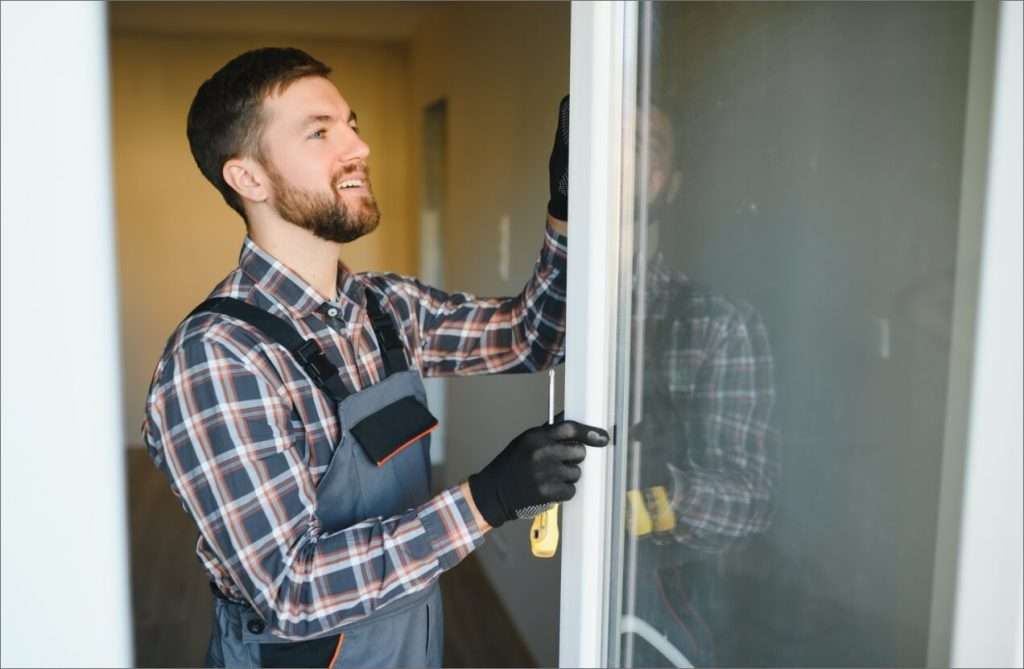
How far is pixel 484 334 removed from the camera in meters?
1.53

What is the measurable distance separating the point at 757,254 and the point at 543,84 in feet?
4.84

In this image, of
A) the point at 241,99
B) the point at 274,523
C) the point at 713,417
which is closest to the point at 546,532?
the point at 713,417

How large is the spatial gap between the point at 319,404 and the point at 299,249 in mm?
297

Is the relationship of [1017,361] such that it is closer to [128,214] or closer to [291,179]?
[291,179]

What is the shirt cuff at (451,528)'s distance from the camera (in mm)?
1063

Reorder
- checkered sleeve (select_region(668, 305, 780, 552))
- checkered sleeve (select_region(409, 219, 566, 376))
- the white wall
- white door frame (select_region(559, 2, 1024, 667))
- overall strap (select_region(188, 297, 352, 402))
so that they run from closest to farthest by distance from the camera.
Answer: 1. the white wall
2. white door frame (select_region(559, 2, 1024, 667))
3. checkered sleeve (select_region(668, 305, 780, 552))
4. overall strap (select_region(188, 297, 352, 402))
5. checkered sleeve (select_region(409, 219, 566, 376))

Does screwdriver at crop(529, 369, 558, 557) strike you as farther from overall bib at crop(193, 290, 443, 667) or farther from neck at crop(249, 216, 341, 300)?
neck at crop(249, 216, 341, 300)

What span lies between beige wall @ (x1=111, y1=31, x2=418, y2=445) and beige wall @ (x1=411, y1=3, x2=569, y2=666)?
116 centimetres

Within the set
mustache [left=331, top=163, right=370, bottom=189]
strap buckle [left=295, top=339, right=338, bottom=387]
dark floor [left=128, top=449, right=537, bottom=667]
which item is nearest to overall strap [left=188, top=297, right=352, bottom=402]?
strap buckle [left=295, top=339, right=338, bottom=387]

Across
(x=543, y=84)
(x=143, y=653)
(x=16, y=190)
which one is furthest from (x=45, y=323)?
(x=143, y=653)

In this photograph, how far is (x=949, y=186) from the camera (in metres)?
0.90

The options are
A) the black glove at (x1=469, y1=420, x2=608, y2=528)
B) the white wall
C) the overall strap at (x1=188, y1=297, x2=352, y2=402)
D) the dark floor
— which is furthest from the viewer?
the dark floor

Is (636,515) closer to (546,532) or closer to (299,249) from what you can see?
(546,532)

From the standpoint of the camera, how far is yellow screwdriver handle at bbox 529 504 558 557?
3.15ft
